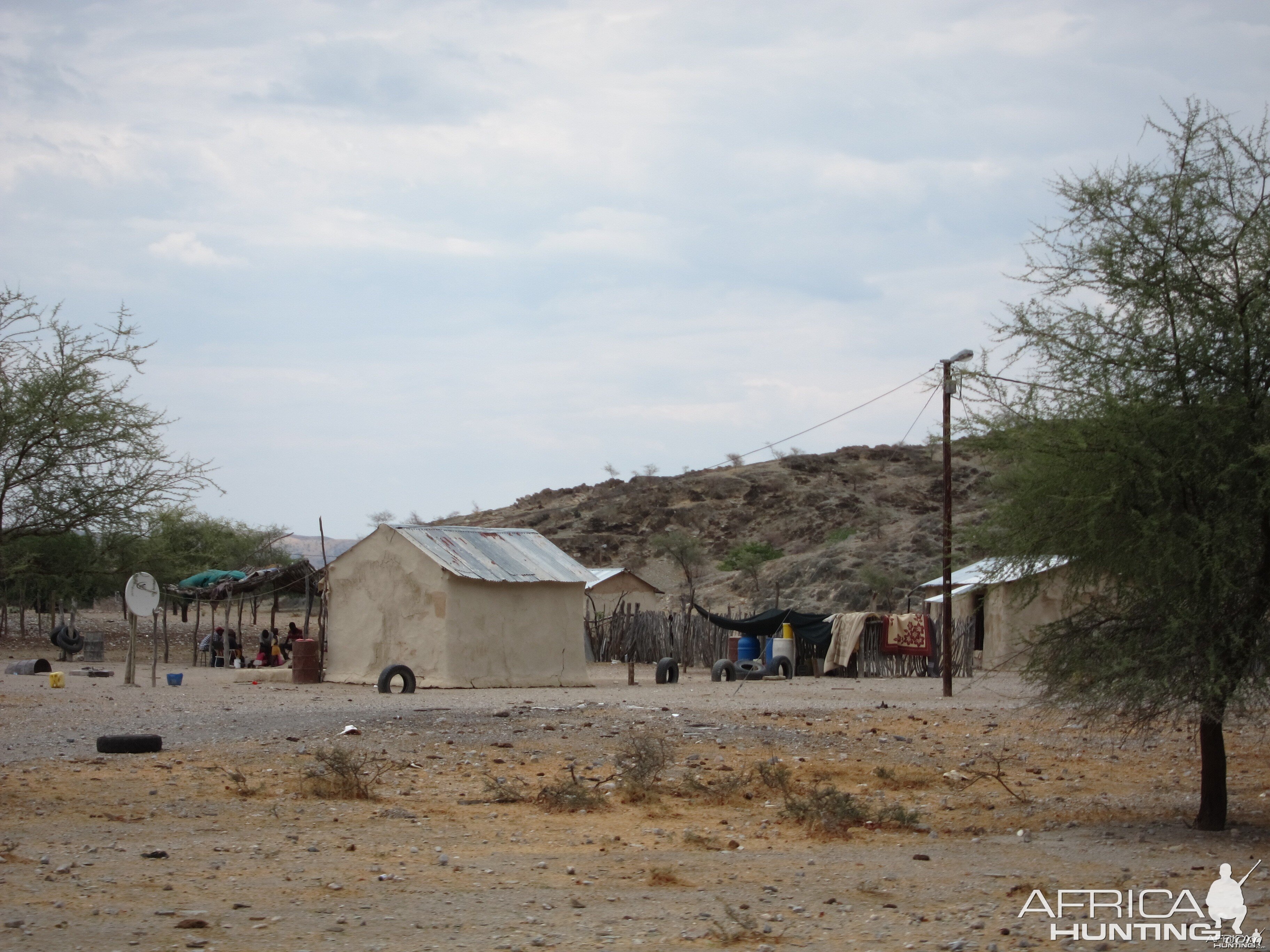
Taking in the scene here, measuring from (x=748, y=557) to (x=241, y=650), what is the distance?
24.9 meters

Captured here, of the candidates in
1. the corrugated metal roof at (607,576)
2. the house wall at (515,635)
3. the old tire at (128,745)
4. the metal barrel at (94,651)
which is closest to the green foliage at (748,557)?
the corrugated metal roof at (607,576)

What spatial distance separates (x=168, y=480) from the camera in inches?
538

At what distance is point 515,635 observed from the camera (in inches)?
899

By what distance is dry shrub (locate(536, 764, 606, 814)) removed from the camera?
31.3ft

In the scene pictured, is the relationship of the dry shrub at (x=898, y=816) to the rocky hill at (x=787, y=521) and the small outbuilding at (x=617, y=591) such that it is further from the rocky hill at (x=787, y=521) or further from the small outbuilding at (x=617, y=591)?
the rocky hill at (x=787, y=521)

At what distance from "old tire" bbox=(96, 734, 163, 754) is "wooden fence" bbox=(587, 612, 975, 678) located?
1735 cm

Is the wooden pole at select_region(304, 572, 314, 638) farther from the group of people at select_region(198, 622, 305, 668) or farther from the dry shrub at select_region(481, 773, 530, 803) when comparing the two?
the dry shrub at select_region(481, 773, 530, 803)

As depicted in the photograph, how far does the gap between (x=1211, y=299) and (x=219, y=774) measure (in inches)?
349

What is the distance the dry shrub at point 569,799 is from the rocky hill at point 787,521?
34060 mm

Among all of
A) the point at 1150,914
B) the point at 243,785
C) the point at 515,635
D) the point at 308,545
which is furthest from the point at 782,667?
the point at 308,545

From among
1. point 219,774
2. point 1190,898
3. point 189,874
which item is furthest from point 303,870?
point 1190,898

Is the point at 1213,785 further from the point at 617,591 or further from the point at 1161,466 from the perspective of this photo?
the point at 617,591

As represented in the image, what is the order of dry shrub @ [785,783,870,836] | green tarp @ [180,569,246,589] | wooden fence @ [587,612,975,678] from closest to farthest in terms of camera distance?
dry shrub @ [785,783,870,836] → wooden fence @ [587,612,975,678] → green tarp @ [180,569,246,589]

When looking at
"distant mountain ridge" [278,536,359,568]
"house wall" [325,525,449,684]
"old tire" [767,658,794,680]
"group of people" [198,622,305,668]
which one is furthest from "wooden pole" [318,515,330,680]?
"distant mountain ridge" [278,536,359,568]
